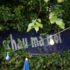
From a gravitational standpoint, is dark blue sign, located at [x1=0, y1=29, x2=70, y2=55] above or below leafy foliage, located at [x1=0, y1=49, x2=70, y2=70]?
above

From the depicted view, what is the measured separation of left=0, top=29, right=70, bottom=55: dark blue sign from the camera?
3098 millimetres

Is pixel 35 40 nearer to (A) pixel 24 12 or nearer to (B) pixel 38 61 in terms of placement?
(B) pixel 38 61

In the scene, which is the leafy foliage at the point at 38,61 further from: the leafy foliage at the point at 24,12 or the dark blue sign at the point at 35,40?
the leafy foliage at the point at 24,12

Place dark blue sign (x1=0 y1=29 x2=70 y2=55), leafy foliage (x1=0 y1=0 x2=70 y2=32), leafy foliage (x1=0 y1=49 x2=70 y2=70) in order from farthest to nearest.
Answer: dark blue sign (x1=0 y1=29 x2=70 y2=55) → leafy foliage (x1=0 y1=49 x2=70 y2=70) → leafy foliage (x1=0 y1=0 x2=70 y2=32)

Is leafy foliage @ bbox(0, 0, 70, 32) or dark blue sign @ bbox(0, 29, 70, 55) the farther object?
dark blue sign @ bbox(0, 29, 70, 55)

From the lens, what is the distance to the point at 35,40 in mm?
3145

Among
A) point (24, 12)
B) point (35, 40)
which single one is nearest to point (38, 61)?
point (35, 40)

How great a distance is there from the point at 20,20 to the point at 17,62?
1.35 meters

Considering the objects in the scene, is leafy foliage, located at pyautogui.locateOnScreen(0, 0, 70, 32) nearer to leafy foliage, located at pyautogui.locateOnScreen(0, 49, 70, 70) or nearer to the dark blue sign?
the dark blue sign

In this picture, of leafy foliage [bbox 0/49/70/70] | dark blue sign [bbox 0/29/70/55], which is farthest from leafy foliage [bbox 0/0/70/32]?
leafy foliage [bbox 0/49/70/70]

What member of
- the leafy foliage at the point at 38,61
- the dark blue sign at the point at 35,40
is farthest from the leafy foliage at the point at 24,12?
the leafy foliage at the point at 38,61

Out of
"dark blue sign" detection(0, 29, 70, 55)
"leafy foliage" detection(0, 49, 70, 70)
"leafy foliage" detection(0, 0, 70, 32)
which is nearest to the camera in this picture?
"leafy foliage" detection(0, 0, 70, 32)

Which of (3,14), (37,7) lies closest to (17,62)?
(3,14)

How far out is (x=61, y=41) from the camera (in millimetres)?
3207
